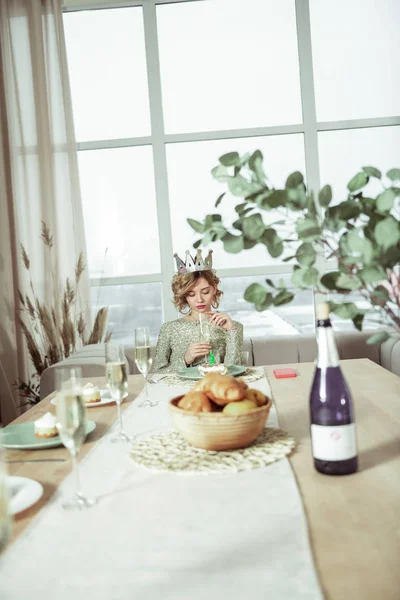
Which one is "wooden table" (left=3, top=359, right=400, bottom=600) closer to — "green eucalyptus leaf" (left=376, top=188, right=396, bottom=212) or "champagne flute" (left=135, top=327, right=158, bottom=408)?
"champagne flute" (left=135, top=327, right=158, bottom=408)

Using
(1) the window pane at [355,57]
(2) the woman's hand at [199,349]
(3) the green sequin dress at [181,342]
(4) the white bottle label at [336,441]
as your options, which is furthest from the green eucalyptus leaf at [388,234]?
(1) the window pane at [355,57]

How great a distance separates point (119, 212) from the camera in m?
4.54

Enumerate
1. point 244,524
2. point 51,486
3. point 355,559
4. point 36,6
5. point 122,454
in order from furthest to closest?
point 36,6, point 122,454, point 51,486, point 244,524, point 355,559

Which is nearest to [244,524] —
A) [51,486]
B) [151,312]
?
[51,486]

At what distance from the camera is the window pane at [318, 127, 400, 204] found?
445 centimetres

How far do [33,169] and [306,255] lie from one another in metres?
3.87

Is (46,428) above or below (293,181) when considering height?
below

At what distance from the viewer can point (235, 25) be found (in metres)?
4.46

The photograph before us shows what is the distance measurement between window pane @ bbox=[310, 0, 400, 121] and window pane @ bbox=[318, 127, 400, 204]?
13cm

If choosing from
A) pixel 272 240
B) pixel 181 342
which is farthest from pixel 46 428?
pixel 181 342

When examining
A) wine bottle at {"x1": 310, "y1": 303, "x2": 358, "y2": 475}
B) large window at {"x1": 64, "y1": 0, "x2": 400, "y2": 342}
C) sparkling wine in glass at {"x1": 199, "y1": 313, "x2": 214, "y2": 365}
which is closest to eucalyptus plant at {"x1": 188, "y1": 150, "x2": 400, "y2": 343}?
wine bottle at {"x1": 310, "y1": 303, "x2": 358, "y2": 475}

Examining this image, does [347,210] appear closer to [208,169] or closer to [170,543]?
[170,543]

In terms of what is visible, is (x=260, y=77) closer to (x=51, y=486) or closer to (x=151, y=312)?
(x=151, y=312)

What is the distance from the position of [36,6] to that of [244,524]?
435 cm
